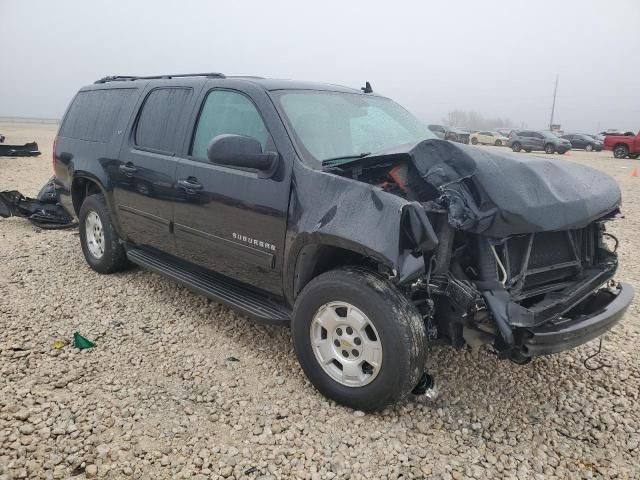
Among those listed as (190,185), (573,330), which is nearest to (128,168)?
(190,185)

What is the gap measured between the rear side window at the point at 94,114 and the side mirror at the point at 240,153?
219 cm

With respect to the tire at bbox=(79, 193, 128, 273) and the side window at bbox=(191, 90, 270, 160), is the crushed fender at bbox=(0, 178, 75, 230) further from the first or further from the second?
the side window at bbox=(191, 90, 270, 160)

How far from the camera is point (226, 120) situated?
11.6 ft

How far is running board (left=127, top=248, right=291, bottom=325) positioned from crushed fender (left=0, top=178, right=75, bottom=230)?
327cm

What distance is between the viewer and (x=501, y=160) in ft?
8.79

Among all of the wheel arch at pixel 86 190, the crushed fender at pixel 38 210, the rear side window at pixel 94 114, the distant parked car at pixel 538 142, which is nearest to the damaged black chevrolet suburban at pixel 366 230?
the wheel arch at pixel 86 190

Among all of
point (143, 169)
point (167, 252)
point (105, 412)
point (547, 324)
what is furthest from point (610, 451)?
point (143, 169)

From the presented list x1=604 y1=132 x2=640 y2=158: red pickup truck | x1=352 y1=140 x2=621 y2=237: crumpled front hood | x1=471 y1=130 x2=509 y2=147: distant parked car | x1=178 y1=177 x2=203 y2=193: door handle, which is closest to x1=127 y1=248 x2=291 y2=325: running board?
x1=178 y1=177 x2=203 y2=193: door handle

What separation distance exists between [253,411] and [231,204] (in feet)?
4.41

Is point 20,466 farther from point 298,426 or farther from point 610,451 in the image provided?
point 610,451

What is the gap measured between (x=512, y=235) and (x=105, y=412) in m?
2.46

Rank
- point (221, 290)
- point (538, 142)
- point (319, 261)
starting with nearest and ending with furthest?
point (319, 261) < point (221, 290) < point (538, 142)

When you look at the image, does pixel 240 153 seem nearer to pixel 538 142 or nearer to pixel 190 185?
pixel 190 185

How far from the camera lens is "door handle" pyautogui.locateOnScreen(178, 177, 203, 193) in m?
3.52
